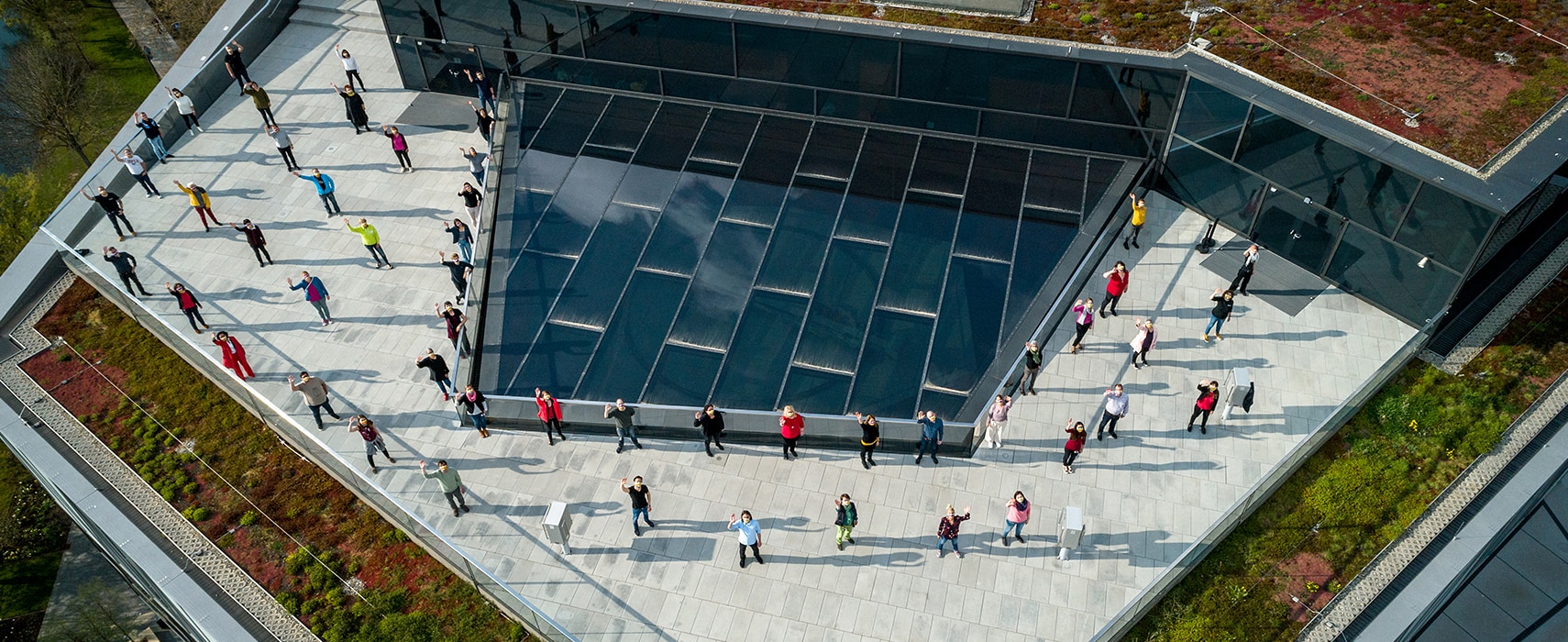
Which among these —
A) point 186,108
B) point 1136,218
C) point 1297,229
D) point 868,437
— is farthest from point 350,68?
point 1297,229

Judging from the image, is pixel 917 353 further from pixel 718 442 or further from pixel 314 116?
pixel 314 116

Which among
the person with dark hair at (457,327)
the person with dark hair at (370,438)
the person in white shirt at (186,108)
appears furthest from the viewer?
the person in white shirt at (186,108)

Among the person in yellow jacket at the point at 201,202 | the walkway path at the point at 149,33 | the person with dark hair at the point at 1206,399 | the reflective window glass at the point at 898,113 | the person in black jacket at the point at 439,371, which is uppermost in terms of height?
the reflective window glass at the point at 898,113

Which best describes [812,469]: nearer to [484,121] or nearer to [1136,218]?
[1136,218]

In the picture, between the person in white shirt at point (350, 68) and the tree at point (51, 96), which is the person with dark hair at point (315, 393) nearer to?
the person in white shirt at point (350, 68)


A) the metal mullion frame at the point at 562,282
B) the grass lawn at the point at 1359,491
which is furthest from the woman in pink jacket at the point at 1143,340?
the metal mullion frame at the point at 562,282

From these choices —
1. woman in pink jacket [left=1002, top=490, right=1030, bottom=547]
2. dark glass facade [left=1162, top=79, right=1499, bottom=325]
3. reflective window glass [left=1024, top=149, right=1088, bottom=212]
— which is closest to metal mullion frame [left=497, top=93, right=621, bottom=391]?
woman in pink jacket [left=1002, top=490, right=1030, bottom=547]
